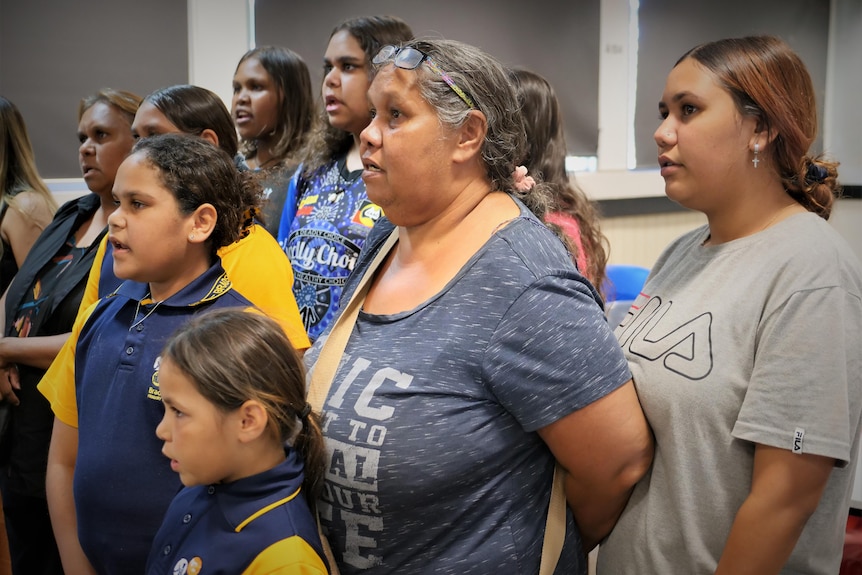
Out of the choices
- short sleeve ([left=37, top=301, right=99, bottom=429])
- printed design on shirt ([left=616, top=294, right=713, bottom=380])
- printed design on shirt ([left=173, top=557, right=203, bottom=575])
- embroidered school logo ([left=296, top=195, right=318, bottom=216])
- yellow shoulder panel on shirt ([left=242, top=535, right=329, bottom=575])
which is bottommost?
printed design on shirt ([left=173, top=557, right=203, bottom=575])

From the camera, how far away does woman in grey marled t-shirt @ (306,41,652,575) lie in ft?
4.11

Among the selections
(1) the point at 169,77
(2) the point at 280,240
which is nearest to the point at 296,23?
(1) the point at 169,77

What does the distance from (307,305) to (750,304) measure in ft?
4.29

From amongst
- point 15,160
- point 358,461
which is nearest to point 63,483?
point 358,461

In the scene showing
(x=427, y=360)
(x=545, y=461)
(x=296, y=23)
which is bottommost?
(x=545, y=461)

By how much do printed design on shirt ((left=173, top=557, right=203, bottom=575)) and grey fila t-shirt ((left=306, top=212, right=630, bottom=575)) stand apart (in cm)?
22

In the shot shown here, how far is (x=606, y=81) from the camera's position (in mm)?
5395

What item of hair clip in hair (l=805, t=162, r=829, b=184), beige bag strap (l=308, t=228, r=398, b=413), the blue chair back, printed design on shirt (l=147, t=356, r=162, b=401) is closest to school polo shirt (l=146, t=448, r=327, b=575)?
beige bag strap (l=308, t=228, r=398, b=413)

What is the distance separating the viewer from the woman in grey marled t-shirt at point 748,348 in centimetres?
122

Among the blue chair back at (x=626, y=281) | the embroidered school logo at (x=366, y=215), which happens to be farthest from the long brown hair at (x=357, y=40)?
the blue chair back at (x=626, y=281)

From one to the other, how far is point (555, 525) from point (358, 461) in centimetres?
35

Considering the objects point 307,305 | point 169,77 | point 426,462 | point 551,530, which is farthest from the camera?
point 169,77

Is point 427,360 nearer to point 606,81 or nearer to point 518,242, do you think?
point 518,242

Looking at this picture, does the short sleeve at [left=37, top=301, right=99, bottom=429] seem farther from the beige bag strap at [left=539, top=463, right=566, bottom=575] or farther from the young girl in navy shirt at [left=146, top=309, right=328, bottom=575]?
the beige bag strap at [left=539, top=463, right=566, bottom=575]
